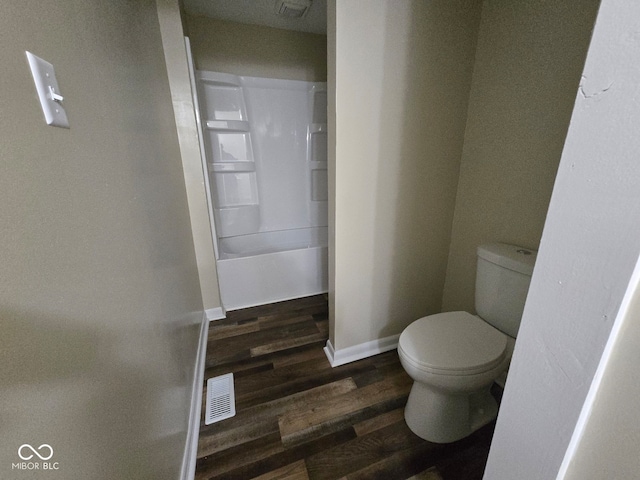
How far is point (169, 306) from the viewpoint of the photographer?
1004 mm

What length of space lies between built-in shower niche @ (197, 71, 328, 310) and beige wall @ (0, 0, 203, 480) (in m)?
1.12

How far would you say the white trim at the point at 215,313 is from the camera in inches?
75.5

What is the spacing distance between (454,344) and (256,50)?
257 centimetres

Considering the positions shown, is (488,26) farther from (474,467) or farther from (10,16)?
(474,467)

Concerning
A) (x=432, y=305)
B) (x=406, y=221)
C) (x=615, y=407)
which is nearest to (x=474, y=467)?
(x=432, y=305)

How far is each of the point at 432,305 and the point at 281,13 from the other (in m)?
2.36

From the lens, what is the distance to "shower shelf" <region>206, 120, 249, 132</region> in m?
2.18

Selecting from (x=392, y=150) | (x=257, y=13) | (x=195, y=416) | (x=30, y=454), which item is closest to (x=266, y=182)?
(x=257, y=13)

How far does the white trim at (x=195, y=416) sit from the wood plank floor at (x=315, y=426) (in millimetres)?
32

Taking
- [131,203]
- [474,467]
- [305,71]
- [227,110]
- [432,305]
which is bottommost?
[474,467]

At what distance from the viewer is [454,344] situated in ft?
3.37

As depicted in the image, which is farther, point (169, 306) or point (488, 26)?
point (488, 26)

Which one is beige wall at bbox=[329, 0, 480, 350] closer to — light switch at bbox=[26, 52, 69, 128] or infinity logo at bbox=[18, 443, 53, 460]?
light switch at bbox=[26, 52, 69, 128]

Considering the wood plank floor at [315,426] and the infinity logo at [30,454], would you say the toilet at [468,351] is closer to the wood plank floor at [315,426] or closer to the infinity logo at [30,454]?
the wood plank floor at [315,426]
